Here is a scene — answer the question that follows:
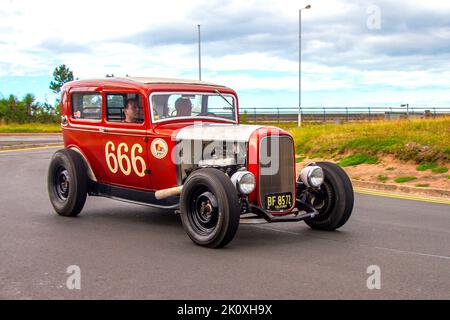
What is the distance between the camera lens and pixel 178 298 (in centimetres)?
560

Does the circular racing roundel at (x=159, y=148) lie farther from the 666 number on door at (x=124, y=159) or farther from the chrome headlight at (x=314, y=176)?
the chrome headlight at (x=314, y=176)

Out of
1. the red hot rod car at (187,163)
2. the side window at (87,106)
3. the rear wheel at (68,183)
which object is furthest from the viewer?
the side window at (87,106)

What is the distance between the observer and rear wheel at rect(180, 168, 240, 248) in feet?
24.1

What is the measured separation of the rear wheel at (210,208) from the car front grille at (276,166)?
711 mm

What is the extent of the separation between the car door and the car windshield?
20 cm

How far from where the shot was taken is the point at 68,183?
1020 cm

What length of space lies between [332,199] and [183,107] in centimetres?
252

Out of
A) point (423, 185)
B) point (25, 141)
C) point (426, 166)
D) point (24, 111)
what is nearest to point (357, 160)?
→ point (426, 166)

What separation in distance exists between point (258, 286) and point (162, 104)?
13.2ft

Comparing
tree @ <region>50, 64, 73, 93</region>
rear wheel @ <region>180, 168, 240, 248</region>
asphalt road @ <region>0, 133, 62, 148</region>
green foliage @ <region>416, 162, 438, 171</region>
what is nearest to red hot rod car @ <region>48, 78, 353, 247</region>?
rear wheel @ <region>180, 168, 240, 248</region>

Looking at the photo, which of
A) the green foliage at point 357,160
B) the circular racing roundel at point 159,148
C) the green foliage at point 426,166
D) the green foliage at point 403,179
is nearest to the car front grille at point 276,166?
the circular racing roundel at point 159,148

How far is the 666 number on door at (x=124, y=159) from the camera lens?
9195 mm
